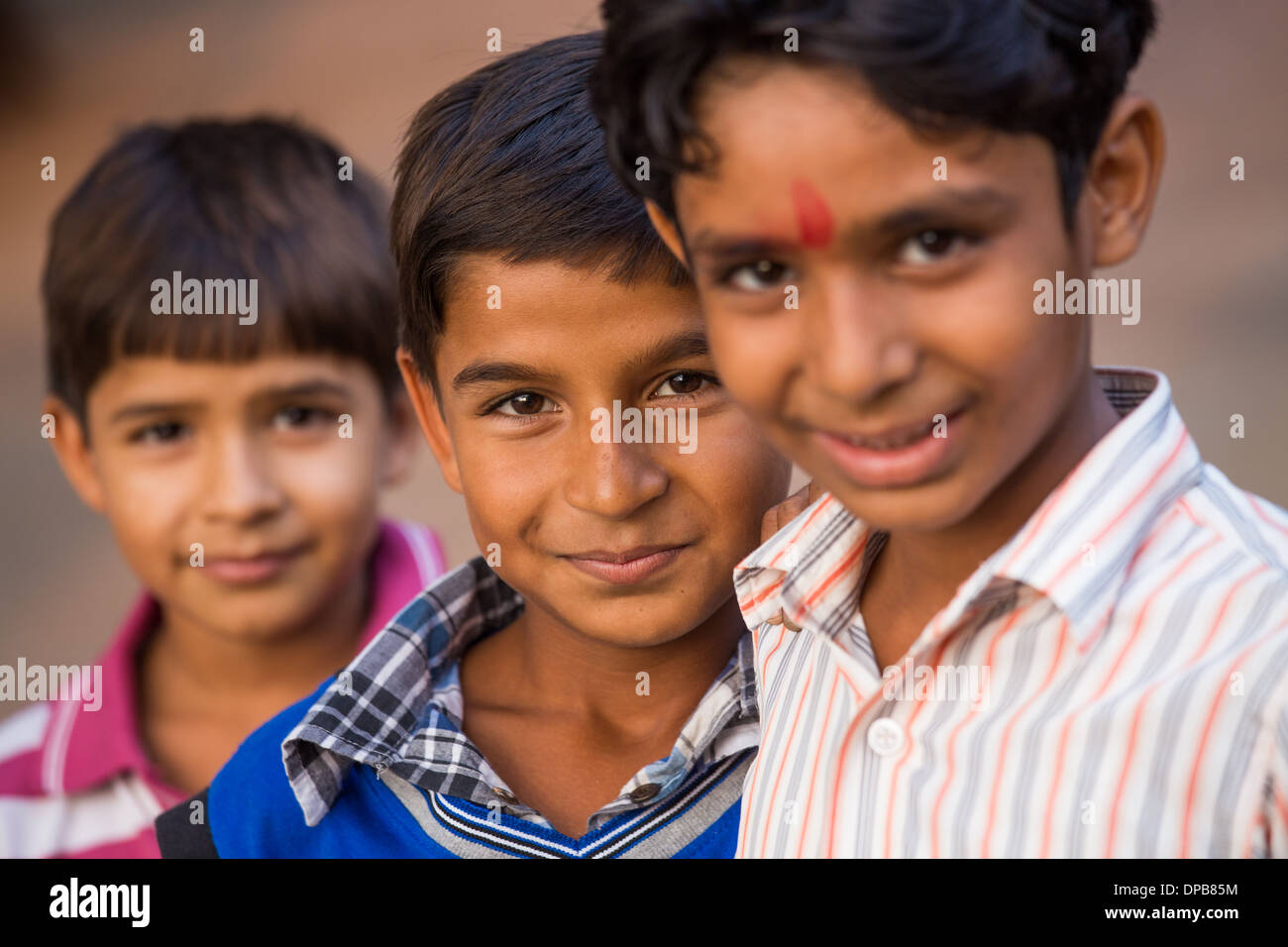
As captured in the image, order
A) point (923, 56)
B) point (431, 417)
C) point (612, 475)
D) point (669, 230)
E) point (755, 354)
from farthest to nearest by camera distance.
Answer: point (431, 417) < point (612, 475) < point (669, 230) < point (755, 354) < point (923, 56)

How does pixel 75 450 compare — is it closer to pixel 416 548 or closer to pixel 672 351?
pixel 416 548

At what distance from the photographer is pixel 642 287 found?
134 centimetres

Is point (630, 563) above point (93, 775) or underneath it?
above

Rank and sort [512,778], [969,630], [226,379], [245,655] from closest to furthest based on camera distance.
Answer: [969,630], [512,778], [226,379], [245,655]

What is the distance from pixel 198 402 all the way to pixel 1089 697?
1.45m

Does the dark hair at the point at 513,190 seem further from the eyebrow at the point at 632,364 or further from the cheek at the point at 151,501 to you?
the cheek at the point at 151,501

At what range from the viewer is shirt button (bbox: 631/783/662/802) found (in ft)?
4.48

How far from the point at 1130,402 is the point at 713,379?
42 centimetres

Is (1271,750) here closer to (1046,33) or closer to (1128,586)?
(1128,586)

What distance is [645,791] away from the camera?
137 cm

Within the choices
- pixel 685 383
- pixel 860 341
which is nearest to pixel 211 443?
pixel 685 383

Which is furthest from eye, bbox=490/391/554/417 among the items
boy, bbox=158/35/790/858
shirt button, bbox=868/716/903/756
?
shirt button, bbox=868/716/903/756

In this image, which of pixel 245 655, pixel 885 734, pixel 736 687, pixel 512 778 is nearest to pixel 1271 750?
pixel 885 734

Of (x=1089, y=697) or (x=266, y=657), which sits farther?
(x=266, y=657)
